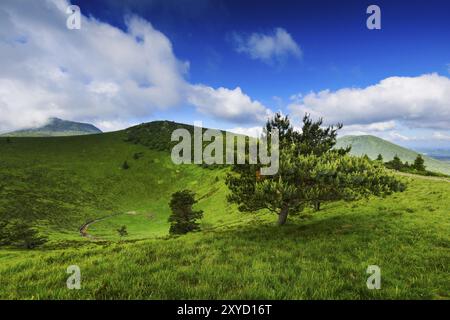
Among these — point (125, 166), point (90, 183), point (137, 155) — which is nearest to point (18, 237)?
point (90, 183)

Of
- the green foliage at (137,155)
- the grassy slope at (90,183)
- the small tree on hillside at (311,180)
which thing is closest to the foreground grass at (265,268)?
the small tree on hillside at (311,180)

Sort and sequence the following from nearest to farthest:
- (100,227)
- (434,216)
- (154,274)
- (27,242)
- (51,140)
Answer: (154,274) → (434,216) → (27,242) → (100,227) → (51,140)

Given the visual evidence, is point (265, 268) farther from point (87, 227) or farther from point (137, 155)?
point (137, 155)

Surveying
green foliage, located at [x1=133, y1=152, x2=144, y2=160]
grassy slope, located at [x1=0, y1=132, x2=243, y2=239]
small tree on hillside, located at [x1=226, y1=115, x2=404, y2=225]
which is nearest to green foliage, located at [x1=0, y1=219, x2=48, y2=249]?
grassy slope, located at [x1=0, y1=132, x2=243, y2=239]

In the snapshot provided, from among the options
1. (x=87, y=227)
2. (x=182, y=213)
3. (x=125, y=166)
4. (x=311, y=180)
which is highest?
(x=125, y=166)

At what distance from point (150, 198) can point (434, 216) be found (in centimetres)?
10406

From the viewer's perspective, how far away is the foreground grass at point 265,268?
29.5ft

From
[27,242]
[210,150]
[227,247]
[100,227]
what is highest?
[210,150]

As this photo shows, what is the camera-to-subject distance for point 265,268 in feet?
38.0

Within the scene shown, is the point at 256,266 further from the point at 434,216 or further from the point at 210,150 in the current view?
the point at 210,150

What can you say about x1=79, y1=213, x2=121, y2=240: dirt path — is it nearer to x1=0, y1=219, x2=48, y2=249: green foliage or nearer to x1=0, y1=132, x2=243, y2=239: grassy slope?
x1=0, y1=132, x2=243, y2=239: grassy slope

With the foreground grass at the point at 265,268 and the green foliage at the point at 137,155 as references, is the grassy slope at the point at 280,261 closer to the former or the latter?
the foreground grass at the point at 265,268

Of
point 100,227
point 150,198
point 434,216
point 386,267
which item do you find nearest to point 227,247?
point 386,267
